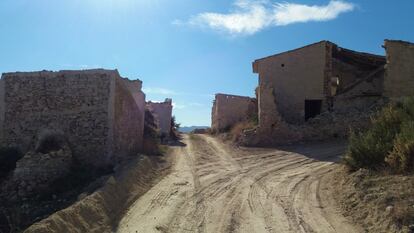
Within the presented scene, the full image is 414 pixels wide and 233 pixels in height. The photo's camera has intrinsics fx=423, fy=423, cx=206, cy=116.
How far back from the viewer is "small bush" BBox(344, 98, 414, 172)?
9.90 m

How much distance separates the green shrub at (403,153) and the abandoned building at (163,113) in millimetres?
22587

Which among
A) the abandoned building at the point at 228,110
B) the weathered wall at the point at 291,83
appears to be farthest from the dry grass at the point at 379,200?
the abandoned building at the point at 228,110

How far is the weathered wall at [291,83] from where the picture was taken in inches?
903

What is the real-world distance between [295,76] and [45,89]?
13.6 m

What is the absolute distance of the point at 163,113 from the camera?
32938 mm

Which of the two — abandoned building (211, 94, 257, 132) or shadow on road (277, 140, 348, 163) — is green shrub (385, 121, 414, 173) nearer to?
shadow on road (277, 140, 348, 163)

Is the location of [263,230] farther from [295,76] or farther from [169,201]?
[295,76]

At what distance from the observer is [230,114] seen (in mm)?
33344

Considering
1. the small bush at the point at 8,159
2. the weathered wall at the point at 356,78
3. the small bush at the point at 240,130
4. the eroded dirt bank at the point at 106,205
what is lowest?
the eroded dirt bank at the point at 106,205

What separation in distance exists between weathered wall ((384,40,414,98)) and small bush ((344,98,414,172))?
9.55 metres

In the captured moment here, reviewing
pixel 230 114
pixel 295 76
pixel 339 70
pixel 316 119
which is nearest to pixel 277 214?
pixel 316 119

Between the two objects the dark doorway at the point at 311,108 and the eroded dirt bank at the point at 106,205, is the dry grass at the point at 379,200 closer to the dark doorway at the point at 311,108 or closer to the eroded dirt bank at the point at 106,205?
the eroded dirt bank at the point at 106,205

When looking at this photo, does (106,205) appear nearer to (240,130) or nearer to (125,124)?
(125,124)

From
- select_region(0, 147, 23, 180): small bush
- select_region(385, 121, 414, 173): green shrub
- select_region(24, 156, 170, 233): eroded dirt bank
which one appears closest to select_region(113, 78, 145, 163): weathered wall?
select_region(24, 156, 170, 233): eroded dirt bank
